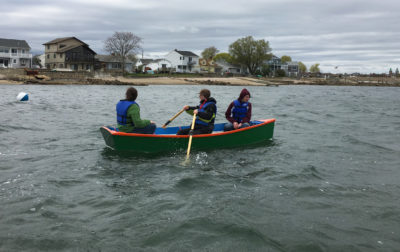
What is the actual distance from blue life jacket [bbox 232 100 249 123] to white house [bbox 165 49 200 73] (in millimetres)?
78471

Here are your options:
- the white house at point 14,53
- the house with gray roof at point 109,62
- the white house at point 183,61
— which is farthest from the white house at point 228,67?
Result: the white house at point 14,53

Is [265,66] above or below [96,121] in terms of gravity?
above

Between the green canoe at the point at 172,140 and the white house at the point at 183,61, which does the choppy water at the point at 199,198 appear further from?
the white house at the point at 183,61

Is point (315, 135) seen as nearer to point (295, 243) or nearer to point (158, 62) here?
point (295, 243)

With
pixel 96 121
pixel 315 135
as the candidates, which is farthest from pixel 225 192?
pixel 96 121

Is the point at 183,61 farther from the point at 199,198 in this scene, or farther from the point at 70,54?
the point at 199,198

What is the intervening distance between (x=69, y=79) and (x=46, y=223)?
4629cm

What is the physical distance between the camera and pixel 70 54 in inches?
2628

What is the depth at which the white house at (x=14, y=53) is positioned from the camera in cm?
6475

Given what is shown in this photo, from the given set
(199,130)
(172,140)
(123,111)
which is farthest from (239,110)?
(123,111)

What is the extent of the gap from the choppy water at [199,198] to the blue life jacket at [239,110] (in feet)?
3.40

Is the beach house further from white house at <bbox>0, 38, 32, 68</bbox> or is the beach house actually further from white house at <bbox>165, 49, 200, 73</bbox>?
white house at <bbox>165, 49, 200, 73</bbox>

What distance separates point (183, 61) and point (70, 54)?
29.3 meters

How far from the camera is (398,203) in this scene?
5.93m
